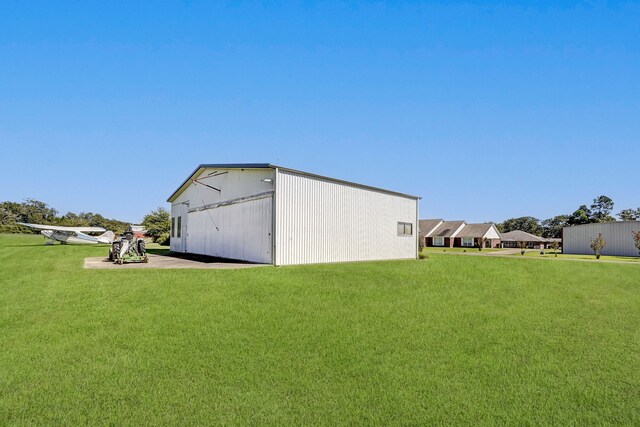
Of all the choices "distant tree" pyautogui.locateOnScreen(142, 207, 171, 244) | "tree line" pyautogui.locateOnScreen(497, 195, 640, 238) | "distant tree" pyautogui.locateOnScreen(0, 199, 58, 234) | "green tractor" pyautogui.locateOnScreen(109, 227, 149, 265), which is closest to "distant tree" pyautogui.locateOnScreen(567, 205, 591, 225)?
"tree line" pyautogui.locateOnScreen(497, 195, 640, 238)

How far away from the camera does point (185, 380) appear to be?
543 cm

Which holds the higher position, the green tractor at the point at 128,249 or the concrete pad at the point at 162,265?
the green tractor at the point at 128,249

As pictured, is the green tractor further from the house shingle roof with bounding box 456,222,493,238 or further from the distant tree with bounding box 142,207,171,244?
the house shingle roof with bounding box 456,222,493,238

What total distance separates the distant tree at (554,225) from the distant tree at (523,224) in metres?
2.45

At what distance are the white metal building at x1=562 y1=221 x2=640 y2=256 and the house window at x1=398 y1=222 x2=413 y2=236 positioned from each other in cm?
3484

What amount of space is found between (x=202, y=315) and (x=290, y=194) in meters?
8.49

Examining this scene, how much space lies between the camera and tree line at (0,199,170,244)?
52.8m

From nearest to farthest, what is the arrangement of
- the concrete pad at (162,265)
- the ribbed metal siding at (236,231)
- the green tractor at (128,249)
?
the concrete pad at (162,265), the green tractor at (128,249), the ribbed metal siding at (236,231)

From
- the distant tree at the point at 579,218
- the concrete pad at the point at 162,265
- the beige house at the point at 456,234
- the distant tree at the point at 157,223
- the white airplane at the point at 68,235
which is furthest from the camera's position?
the distant tree at the point at 579,218

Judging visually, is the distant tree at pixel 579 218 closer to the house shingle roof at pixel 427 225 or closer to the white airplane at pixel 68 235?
the house shingle roof at pixel 427 225

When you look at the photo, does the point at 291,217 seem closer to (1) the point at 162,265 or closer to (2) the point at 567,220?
(1) the point at 162,265

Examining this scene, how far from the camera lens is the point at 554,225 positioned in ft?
323

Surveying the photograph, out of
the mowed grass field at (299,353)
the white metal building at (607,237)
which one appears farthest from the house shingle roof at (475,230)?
the mowed grass field at (299,353)

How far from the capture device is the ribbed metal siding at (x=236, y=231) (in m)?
16.0
